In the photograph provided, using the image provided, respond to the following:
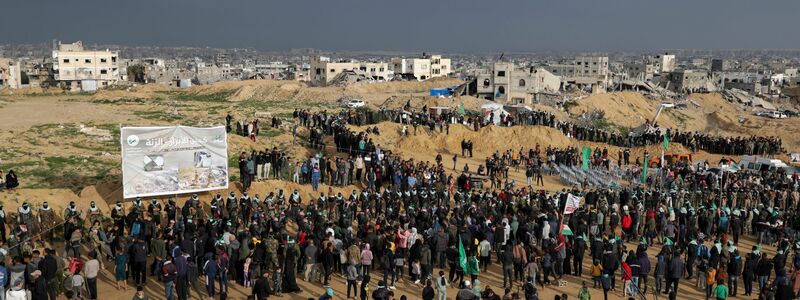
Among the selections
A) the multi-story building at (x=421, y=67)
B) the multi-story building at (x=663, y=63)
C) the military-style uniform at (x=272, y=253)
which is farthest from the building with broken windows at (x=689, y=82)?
the military-style uniform at (x=272, y=253)

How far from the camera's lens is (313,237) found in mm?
16594

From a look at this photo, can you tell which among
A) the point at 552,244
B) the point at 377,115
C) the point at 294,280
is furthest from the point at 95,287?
the point at 377,115

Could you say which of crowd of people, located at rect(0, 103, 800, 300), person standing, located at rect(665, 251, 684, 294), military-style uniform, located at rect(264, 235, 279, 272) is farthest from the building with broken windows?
military-style uniform, located at rect(264, 235, 279, 272)

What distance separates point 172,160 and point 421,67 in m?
97.3

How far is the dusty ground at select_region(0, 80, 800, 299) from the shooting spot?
Answer: 22.5m

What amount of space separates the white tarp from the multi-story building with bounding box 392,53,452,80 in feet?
303

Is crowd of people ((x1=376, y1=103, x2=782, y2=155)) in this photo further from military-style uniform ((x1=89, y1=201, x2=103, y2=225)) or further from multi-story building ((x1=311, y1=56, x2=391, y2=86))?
multi-story building ((x1=311, y1=56, x2=391, y2=86))

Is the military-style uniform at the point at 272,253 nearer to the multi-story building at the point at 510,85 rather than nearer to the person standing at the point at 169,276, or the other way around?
the person standing at the point at 169,276

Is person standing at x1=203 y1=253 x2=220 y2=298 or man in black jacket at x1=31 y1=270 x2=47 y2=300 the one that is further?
Result: person standing at x1=203 y1=253 x2=220 y2=298

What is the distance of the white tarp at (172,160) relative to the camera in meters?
20.6

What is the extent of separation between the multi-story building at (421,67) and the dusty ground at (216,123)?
41960 mm

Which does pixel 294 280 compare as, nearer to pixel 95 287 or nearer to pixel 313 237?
pixel 313 237

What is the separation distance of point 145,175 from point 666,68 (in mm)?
161762

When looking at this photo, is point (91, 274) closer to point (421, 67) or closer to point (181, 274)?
point (181, 274)
